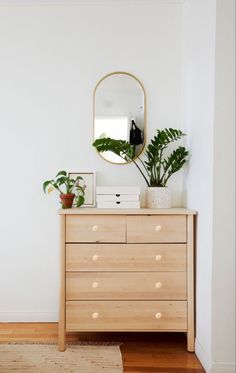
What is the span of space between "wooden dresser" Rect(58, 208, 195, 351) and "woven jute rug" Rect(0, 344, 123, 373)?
11cm

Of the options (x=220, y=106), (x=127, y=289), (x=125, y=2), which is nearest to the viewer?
(x=220, y=106)

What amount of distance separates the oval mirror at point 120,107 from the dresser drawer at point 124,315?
109 centimetres

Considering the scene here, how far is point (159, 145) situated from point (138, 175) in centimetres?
35

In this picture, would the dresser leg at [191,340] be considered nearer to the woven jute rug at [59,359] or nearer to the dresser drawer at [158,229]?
the woven jute rug at [59,359]

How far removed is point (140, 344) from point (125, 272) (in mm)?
567

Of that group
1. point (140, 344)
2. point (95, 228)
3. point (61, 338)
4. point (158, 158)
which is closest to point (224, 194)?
point (158, 158)

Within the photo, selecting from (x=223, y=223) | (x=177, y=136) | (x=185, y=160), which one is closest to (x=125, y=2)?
(x=177, y=136)

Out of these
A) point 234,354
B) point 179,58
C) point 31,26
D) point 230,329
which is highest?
point 31,26

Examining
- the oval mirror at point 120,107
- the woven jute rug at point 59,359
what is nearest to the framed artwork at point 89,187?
the oval mirror at point 120,107

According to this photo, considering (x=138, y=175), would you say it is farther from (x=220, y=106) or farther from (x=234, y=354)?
(x=234, y=354)

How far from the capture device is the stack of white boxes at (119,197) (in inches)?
105

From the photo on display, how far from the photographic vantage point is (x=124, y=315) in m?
2.48

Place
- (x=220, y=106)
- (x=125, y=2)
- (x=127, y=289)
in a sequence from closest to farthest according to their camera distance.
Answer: (x=220, y=106) → (x=127, y=289) → (x=125, y=2)

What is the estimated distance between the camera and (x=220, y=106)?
2131 millimetres
